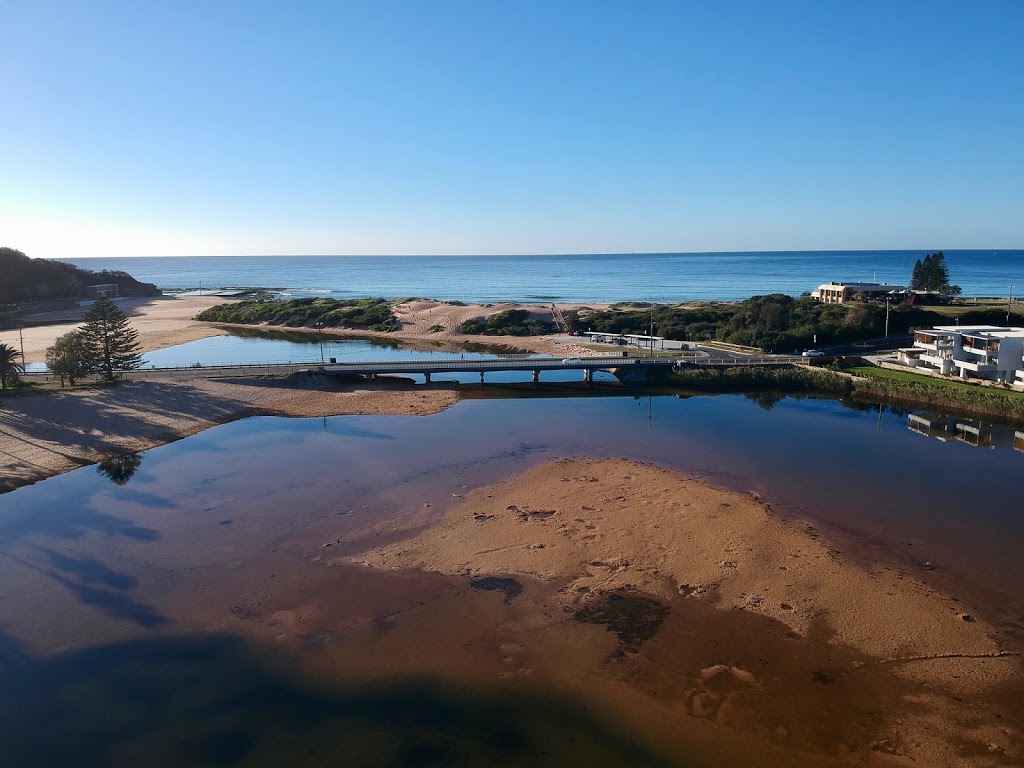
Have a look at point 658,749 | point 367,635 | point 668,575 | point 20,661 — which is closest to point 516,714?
point 658,749

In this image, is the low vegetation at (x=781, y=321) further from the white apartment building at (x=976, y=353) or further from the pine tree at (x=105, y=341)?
the pine tree at (x=105, y=341)

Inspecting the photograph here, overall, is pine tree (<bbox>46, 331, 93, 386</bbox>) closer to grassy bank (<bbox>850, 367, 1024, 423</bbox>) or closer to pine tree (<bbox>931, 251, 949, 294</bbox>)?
grassy bank (<bbox>850, 367, 1024, 423</bbox>)

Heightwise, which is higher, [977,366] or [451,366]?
[977,366]

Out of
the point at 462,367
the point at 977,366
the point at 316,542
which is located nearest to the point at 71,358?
the point at 462,367

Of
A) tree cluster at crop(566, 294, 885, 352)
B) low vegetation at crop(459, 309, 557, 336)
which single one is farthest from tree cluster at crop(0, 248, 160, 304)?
tree cluster at crop(566, 294, 885, 352)

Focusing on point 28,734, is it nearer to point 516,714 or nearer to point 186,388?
point 516,714

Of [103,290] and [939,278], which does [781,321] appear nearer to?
[939,278]

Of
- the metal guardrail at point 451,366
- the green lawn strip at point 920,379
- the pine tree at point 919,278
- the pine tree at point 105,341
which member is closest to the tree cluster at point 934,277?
the pine tree at point 919,278
